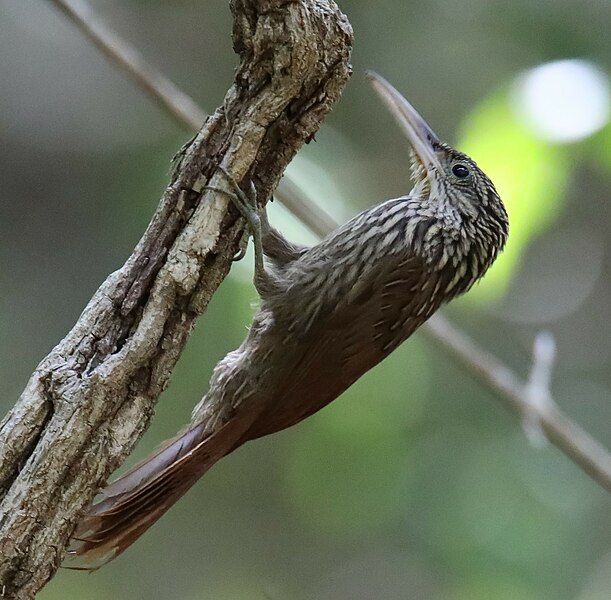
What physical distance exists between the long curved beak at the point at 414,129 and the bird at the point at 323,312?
76 mm

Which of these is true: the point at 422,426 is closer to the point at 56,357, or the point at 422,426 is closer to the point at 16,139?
the point at 16,139

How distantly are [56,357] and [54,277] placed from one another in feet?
8.24

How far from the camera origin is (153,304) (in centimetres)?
218

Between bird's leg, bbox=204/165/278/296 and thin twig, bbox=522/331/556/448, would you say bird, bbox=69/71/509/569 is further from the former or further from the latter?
thin twig, bbox=522/331/556/448

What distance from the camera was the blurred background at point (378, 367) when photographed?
14.9 ft

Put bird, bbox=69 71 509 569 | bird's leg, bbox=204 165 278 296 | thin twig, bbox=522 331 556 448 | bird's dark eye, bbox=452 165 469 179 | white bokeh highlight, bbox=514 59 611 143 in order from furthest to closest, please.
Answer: bird's dark eye, bbox=452 165 469 179 < thin twig, bbox=522 331 556 448 < white bokeh highlight, bbox=514 59 611 143 < bird, bbox=69 71 509 569 < bird's leg, bbox=204 165 278 296

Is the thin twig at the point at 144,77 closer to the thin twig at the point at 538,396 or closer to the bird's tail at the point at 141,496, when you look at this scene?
the bird's tail at the point at 141,496

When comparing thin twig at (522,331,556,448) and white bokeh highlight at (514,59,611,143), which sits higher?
white bokeh highlight at (514,59,611,143)

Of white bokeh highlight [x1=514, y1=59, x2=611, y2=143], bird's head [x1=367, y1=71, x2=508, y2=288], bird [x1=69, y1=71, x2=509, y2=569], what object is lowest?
bird [x1=69, y1=71, x2=509, y2=569]

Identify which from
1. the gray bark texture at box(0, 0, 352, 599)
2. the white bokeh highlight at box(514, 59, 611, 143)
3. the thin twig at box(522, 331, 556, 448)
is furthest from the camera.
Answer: the thin twig at box(522, 331, 556, 448)

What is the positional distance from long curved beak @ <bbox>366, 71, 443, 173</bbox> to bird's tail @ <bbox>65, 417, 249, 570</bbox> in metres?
1.21

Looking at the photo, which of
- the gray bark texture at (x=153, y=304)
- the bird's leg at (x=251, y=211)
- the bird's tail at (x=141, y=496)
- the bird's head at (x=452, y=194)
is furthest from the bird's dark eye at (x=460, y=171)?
the bird's tail at (x=141, y=496)

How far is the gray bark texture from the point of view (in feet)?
6.73

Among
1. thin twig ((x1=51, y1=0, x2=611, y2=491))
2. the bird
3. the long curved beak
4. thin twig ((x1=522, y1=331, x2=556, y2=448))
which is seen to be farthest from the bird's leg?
thin twig ((x1=522, y1=331, x2=556, y2=448))
